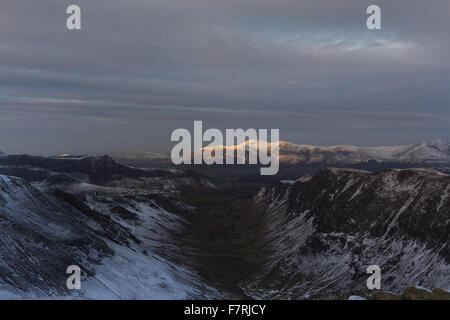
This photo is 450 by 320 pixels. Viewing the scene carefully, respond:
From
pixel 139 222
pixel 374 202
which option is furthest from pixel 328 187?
pixel 139 222

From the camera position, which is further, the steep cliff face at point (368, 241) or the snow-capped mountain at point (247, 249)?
the steep cliff face at point (368, 241)

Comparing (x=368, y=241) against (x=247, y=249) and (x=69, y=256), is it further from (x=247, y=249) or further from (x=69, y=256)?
(x=69, y=256)

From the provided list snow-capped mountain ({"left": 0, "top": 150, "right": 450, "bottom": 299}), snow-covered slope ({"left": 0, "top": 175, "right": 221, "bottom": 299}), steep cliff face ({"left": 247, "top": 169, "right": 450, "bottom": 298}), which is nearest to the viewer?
snow-covered slope ({"left": 0, "top": 175, "right": 221, "bottom": 299})

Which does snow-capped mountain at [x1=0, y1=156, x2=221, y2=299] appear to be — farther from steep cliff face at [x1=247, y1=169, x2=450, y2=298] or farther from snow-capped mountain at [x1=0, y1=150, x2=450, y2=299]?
steep cliff face at [x1=247, y1=169, x2=450, y2=298]

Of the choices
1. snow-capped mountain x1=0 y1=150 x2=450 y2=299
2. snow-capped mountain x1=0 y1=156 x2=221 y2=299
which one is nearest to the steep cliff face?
snow-capped mountain x1=0 y1=150 x2=450 y2=299

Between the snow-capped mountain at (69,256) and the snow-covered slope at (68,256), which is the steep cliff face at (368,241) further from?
the snow-covered slope at (68,256)

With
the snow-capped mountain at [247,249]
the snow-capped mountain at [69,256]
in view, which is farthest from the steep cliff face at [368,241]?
the snow-capped mountain at [69,256]

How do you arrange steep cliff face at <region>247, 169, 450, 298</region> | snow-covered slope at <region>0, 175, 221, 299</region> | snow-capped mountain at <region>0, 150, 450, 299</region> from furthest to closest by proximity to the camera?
1. steep cliff face at <region>247, 169, 450, 298</region>
2. snow-capped mountain at <region>0, 150, 450, 299</region>
3. snow-covered slope at <region>0, 175, 221, 299</region>

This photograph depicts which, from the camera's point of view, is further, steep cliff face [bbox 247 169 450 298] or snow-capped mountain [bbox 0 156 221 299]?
steep cliff face [bbox 247 169 450 298]

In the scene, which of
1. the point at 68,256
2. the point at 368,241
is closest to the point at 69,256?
the point at 68,256

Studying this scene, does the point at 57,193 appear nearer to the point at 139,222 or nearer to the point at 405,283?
the point at 139,222

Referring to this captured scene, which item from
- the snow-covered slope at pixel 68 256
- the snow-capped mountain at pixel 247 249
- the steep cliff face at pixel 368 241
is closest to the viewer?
the snow-covered slope at pixel 68 256
